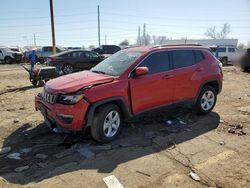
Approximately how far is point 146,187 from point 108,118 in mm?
1748

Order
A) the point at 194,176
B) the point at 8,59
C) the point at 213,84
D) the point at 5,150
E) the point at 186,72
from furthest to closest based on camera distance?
the point at 8,59
the point at 213,84
the point at 186,72
the point at 5,150
the point at 194,176

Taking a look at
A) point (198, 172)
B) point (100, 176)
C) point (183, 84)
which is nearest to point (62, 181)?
point (100, 176)

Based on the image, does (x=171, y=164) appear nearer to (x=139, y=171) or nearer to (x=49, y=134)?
(x=139, y=171)

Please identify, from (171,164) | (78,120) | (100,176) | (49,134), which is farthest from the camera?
(49,134)

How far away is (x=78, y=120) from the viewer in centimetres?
466

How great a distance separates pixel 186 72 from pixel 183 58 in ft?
1.19

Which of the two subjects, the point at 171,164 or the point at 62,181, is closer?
the point at 62,181

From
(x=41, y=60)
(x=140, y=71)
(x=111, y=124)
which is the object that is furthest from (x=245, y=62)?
(x=41, y=60)

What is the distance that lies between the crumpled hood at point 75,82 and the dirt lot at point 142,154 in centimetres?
107

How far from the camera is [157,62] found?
580cm

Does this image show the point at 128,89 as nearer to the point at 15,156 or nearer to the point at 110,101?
the point at 110,101

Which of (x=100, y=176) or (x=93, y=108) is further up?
(x=93, y=108)

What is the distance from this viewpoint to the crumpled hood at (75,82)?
4.79m

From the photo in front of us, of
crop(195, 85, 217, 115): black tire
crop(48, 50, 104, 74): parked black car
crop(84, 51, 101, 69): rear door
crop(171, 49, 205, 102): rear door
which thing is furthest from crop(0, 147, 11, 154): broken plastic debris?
crop(84, 51, 101, 69): rear door
